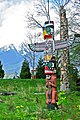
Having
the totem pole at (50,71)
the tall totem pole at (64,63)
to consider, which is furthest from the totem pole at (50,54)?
the tall totem pole at (64,63)

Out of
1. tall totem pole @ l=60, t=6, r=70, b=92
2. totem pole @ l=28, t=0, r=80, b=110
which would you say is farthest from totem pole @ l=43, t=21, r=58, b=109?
tall totem pole @ l=60, t=6, r=70, b=92

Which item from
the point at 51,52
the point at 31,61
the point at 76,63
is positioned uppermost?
the point at 51,52

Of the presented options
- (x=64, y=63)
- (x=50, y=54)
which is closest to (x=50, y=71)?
(x=50, y=54)

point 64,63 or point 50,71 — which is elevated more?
point 50,71

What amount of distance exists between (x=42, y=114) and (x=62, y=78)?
496 inches

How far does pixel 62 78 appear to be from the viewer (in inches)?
763

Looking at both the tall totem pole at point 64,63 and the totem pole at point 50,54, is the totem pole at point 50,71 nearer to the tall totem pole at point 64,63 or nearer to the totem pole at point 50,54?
the totem pole at point 50,54

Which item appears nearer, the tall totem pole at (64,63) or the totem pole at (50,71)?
the totem pole at (50,71)

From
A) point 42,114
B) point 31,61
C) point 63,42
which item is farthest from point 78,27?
point 31,61

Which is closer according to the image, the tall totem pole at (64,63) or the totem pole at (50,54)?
the totem pole at (50,54)

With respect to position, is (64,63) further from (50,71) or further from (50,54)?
(50,71)

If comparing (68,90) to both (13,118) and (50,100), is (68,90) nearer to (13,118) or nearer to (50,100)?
(50,100)

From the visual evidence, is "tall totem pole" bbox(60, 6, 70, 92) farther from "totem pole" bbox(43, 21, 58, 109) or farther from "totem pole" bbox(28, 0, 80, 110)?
"totem pole" bbox(43, 21, 58, 109)

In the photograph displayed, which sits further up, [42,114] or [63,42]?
[63,42]
